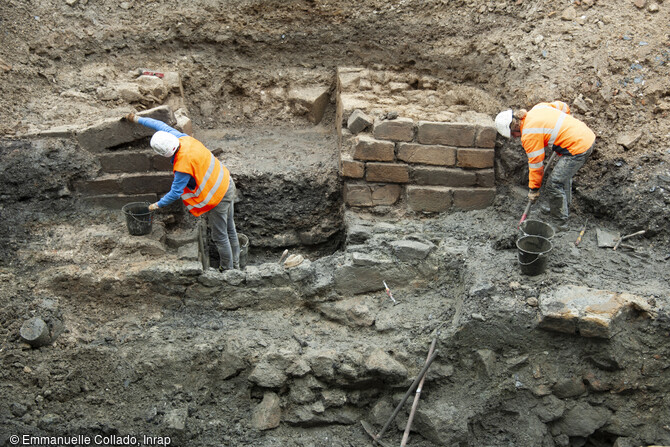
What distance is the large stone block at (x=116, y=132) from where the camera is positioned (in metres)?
5.36

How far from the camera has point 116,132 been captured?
5.40 metres

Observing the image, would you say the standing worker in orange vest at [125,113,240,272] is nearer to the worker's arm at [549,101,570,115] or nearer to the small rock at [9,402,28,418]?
the small rock at [9,402,28,418]

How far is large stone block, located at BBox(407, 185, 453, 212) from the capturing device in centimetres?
565

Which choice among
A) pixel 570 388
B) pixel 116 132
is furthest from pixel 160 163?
pixel 570 388

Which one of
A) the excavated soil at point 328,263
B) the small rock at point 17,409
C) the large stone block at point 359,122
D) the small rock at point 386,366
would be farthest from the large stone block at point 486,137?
the small rock at point 17,409

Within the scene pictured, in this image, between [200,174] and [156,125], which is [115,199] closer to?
[156,125]

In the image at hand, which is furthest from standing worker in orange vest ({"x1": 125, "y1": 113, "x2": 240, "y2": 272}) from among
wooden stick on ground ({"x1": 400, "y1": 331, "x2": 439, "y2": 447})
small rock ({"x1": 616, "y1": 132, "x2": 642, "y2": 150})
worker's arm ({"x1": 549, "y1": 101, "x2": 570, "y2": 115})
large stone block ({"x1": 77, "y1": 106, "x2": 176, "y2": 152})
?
small rock ({"x1": 616, "y1": 132, "x2": 642, "y2": 150})

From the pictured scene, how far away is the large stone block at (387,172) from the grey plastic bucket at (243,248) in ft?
4.73

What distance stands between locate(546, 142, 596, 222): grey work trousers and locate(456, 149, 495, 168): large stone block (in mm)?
648

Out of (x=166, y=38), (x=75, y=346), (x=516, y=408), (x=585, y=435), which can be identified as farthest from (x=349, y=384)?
(x=166, y=38)

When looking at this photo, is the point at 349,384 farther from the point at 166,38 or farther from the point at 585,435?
the point at 166,38

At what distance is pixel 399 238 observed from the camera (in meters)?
5.31

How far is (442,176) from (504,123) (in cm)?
82

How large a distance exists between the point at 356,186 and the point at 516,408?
2.56 metres
